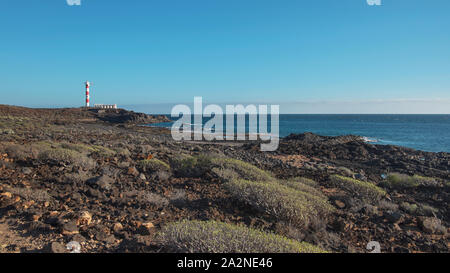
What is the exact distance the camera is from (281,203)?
16.4 ft

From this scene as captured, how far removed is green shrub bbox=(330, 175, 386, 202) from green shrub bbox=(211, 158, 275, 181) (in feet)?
7.09

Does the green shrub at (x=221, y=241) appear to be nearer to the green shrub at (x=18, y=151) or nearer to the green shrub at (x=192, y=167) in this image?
the green shrub at (x=192, y=167)

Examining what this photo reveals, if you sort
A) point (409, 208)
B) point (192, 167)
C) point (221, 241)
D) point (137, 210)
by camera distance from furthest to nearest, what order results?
1. point (192, 167)
2. point (409, 208)
3. point (137, 210)
4. point (221, 241)

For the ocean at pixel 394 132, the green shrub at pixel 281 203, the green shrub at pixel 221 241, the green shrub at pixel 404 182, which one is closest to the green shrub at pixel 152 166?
the green shrub at pixel 281 203

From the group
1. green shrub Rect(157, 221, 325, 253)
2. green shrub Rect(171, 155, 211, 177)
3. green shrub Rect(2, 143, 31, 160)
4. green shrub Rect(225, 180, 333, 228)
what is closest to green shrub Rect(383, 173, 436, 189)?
green shrub Rect(225, 180, 333, 228)

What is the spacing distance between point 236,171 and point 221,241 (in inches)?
179

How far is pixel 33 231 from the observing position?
369cm

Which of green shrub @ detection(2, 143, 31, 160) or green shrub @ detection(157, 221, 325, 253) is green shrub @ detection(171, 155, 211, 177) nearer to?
green shrub @ detection(2, 143, 31, 160)

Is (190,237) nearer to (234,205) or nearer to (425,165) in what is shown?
(234,205)

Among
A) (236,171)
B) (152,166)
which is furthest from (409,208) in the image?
(152,166)

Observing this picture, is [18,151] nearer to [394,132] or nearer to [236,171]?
[236,171]
